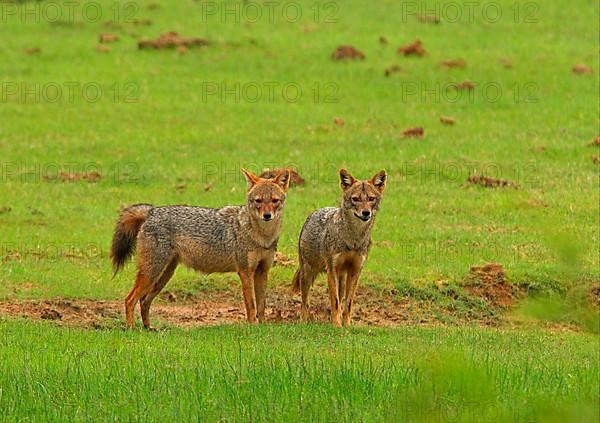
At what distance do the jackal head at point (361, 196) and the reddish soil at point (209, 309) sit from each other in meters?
1.59

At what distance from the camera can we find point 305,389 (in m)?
9.62

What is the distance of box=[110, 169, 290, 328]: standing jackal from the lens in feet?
46.4

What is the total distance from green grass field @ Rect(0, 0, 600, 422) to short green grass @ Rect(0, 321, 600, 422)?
3 centimetres

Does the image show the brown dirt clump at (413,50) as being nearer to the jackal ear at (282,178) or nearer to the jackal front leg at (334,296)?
the jackal ear at (282,178)

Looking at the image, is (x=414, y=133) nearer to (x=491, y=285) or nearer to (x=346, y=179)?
(x=491, y=285)

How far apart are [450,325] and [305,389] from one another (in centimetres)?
574

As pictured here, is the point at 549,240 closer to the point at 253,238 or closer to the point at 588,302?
the point at 588,302

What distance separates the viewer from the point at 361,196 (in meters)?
14.2

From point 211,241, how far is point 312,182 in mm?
7476

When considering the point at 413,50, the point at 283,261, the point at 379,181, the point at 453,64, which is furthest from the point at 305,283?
the point at 413,50

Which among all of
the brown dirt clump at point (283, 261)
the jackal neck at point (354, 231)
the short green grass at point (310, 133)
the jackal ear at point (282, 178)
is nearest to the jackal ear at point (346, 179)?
the jackal neck at point (354, 231)

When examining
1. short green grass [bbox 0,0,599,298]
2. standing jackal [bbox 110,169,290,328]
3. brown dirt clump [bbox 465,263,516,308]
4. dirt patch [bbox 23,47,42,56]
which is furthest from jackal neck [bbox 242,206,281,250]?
dirt patch [bbox 23,47,42,56]

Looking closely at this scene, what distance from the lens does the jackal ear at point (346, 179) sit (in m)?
14.3

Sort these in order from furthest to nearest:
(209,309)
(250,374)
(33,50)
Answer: (33,50), (209,309), (250,374)
